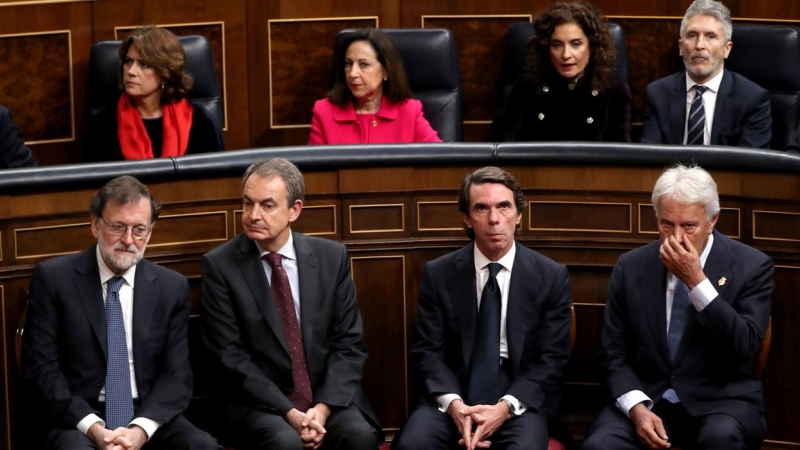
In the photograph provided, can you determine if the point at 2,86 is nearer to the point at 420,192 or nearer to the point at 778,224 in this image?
the point at 420,192

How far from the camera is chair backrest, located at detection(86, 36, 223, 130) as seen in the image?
5.38 meters

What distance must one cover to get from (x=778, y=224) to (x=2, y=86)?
2.97 metres

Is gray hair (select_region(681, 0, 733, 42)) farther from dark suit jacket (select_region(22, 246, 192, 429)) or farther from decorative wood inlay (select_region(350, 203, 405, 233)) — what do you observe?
dark suit jacket (select_region(22, 246, 192, 429))

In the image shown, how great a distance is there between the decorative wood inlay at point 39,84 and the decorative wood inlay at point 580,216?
209cm

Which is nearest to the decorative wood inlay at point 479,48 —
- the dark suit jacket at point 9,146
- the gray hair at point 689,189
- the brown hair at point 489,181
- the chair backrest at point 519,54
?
the chair backrest at point 519,54

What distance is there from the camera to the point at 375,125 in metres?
5.35

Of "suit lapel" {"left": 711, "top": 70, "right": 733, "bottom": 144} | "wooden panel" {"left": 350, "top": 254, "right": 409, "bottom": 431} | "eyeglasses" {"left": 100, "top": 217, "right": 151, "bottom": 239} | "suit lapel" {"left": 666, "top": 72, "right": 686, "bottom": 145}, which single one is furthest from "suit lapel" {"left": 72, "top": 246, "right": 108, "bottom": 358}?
"suit lapel" {"left": 711, "top": 70, "right": 733, "bottom": 144}

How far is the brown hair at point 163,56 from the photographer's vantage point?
5.20m

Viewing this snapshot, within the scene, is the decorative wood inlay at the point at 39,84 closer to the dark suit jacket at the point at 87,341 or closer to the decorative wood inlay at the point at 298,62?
the decorative wood inlay at the point at 298,62

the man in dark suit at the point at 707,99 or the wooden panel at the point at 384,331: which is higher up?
the man in dark suit at the point at 707,99

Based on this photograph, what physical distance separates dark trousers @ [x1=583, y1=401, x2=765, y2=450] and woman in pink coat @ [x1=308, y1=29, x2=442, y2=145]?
1.59 metres

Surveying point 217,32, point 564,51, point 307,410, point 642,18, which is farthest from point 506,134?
point 307,410

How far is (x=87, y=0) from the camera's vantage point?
561 cm

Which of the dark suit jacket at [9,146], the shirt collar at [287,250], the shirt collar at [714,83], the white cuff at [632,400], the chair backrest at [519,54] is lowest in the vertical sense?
the white cuff at [632,400]
